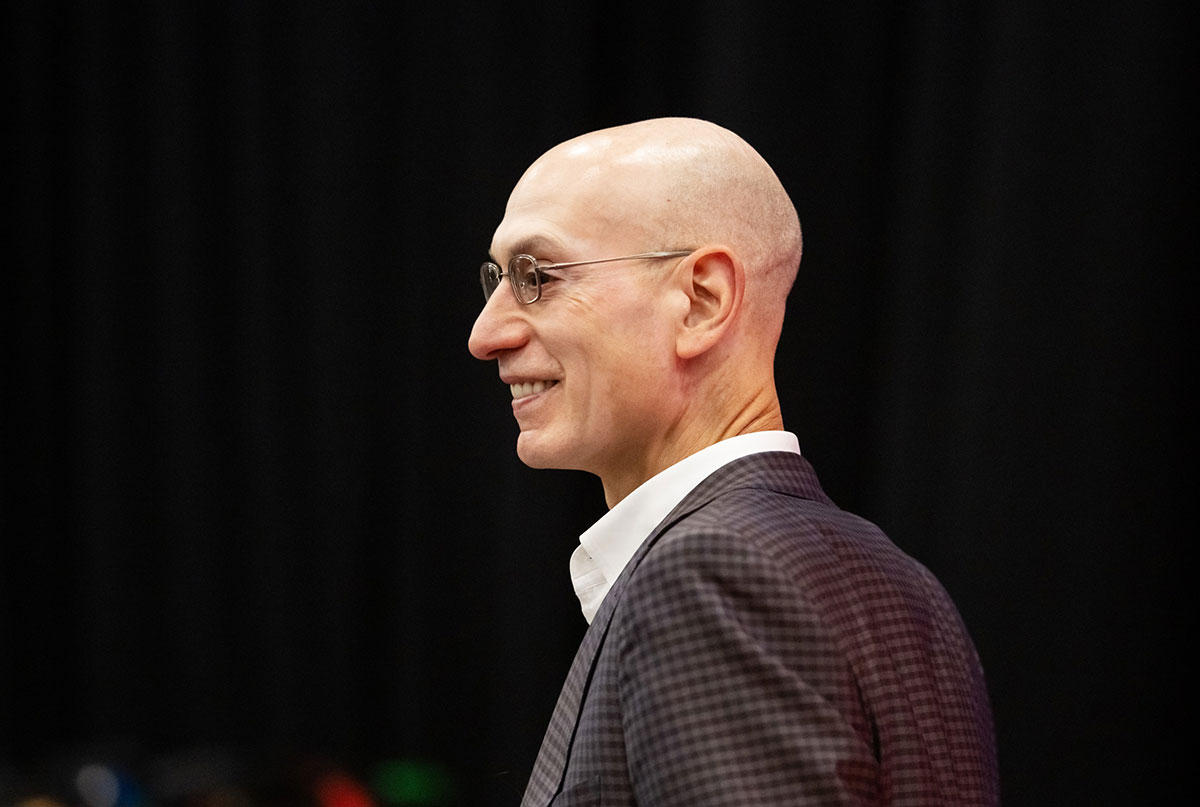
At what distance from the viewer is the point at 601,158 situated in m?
1.25

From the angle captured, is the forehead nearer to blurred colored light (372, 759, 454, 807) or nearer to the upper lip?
the upper lip

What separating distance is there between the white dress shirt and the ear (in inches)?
3.8

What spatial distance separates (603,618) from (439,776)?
5.02 feet

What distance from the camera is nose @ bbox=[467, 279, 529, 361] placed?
4.21 ft

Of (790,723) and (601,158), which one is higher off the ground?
(601,158)

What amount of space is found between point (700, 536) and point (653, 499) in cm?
27

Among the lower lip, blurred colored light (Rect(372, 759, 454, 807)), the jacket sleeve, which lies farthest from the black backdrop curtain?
the jacket sleeve

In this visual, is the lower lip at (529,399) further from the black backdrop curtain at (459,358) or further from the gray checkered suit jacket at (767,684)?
the black backdrop curtain at (459,358)

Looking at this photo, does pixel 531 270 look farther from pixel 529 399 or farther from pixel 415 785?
pixel 415 785

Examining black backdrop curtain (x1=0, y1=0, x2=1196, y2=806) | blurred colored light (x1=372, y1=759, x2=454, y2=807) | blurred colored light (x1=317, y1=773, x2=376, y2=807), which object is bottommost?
blurred colored light (x1=372, y1=759, x2=454, y2=807)

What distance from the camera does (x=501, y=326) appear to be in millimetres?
1295

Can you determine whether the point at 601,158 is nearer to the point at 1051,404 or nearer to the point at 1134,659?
the point at 1051,404

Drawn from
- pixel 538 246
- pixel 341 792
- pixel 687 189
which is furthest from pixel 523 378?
pixel 341 792

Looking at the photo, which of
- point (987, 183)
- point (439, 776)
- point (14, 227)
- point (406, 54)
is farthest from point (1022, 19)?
point (14, 227)
